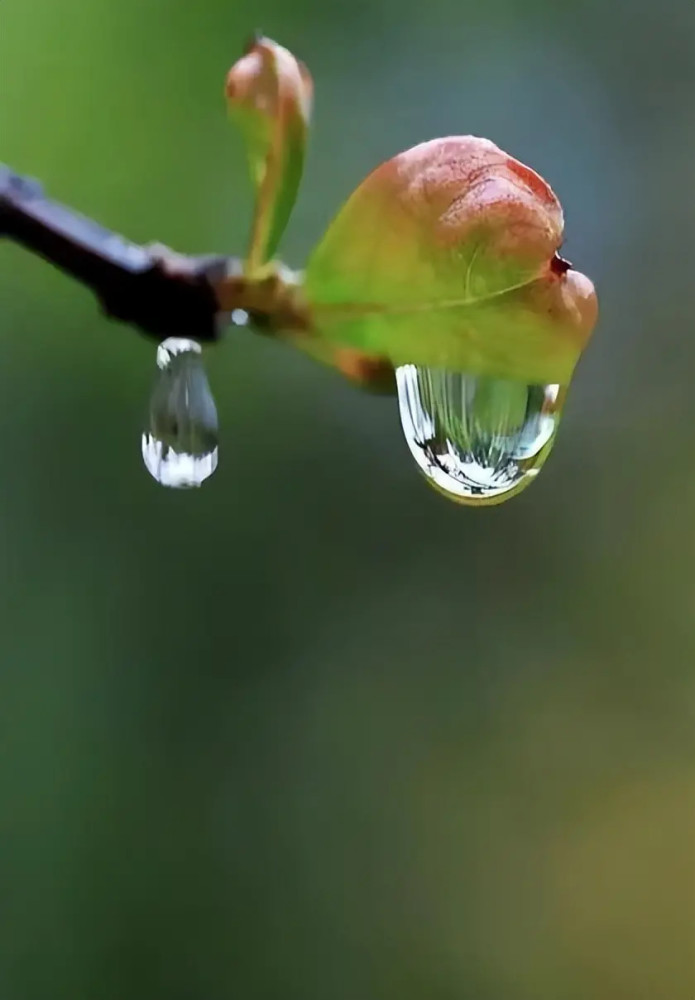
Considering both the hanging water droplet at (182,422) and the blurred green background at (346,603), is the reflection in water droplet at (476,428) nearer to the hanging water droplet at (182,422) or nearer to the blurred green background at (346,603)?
the hanging water droplet at (182,422)

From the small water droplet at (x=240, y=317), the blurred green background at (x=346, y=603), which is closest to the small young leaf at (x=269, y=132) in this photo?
the small water droplet at (x=240, y=317)

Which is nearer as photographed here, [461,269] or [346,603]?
[461,269]

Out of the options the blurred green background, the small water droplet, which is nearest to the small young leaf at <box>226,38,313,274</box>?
the small water droplet

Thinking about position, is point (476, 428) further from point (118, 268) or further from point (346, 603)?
point (346, 603)

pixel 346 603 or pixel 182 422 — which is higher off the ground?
pixel 346 603

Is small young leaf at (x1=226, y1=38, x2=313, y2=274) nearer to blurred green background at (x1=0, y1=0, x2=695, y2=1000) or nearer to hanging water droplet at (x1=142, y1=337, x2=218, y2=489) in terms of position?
hanging water droplet at (x1=142, y1=337, x2=218, y2=489)

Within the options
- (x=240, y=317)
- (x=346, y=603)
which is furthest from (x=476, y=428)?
(x=346, y=603)

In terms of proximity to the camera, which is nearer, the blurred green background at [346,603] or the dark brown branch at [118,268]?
the dark brown branch at [118,268]
